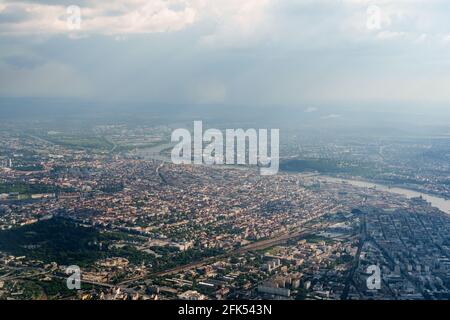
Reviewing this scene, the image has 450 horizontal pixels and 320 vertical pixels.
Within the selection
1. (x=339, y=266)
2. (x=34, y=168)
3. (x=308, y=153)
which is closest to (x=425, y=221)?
(x=339, y=266)

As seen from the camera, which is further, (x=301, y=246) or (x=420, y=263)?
(x=301, y=246)

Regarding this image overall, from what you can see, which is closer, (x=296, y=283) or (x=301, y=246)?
(x=296, y=283)

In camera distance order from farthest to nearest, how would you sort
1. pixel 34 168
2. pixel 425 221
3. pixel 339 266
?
1. pixel 34 168
2. pixel 425 221
3. pixel 339 266
